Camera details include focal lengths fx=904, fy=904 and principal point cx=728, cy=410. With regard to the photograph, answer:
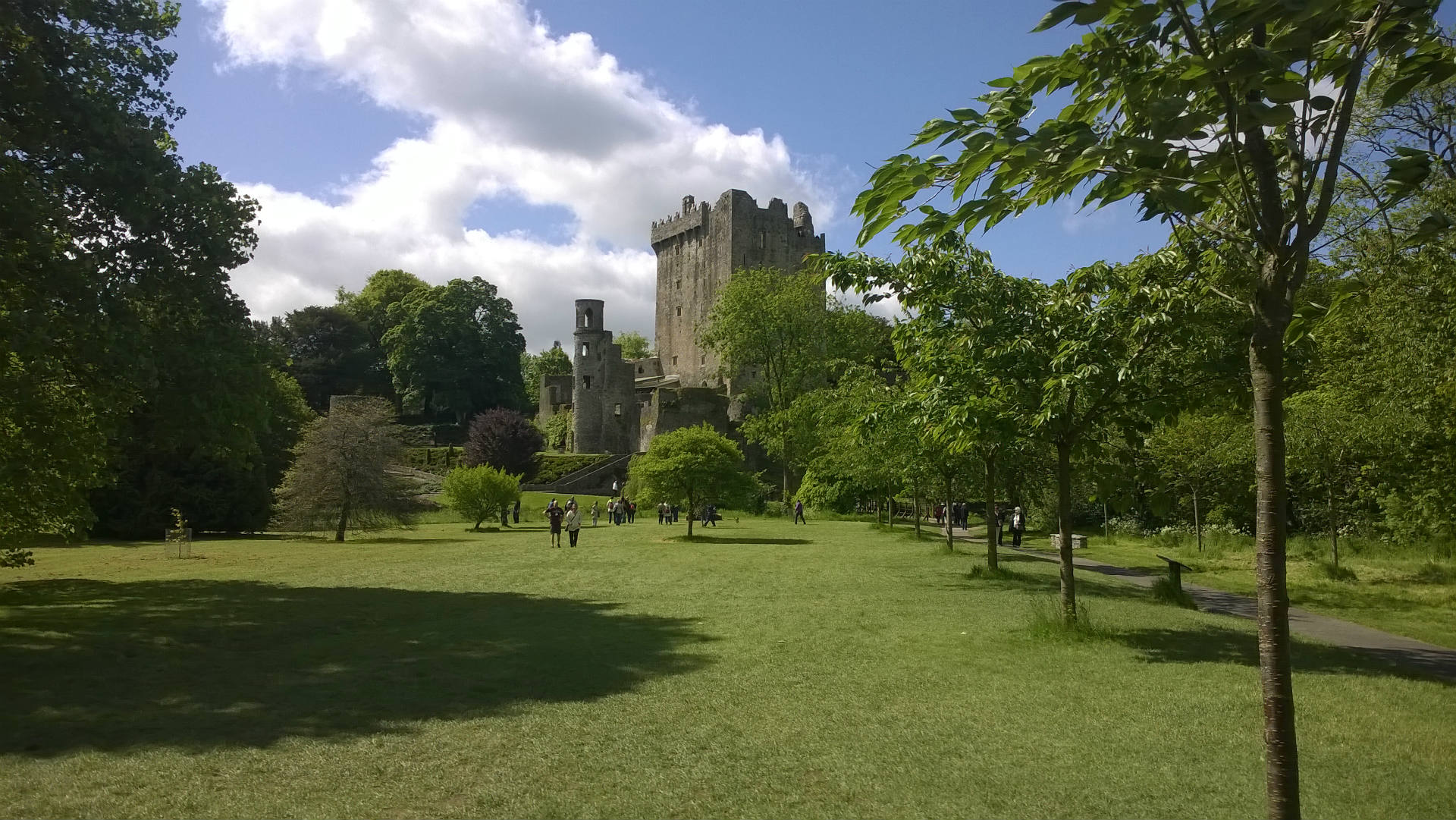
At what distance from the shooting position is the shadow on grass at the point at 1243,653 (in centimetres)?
870

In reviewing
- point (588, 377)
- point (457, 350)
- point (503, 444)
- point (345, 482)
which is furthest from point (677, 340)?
point (345, 482)

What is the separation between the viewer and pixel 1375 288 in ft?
53.0

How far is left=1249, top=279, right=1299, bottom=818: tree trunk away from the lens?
3320 millimetres

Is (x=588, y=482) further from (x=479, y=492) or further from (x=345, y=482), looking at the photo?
(x=345, y=482)

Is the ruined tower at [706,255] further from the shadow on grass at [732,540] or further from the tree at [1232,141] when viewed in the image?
the tree at [1232,141]

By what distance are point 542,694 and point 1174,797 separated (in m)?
4.75

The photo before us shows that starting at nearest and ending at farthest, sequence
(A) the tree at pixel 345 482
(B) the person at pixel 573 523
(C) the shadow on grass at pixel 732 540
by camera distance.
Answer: (B) the person at pixel 573 523 < (C) the shadow on grass at pixel 732 540 < (A) the tree at pixel 345 482

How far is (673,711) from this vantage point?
6.98m

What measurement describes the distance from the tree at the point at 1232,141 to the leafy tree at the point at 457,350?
7294 centimetres

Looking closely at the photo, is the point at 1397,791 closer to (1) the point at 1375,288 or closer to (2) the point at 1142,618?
(2) the point at 1142,618

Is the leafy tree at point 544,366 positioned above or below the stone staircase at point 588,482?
above

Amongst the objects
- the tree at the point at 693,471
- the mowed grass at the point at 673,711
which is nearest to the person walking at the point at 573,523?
the tree at the point at 693,471

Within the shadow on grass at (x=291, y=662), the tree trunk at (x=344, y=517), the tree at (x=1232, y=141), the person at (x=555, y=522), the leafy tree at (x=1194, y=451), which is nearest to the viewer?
the tree at (x=1232, y=141)

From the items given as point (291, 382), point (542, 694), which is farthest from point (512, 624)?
point (291, 382)
